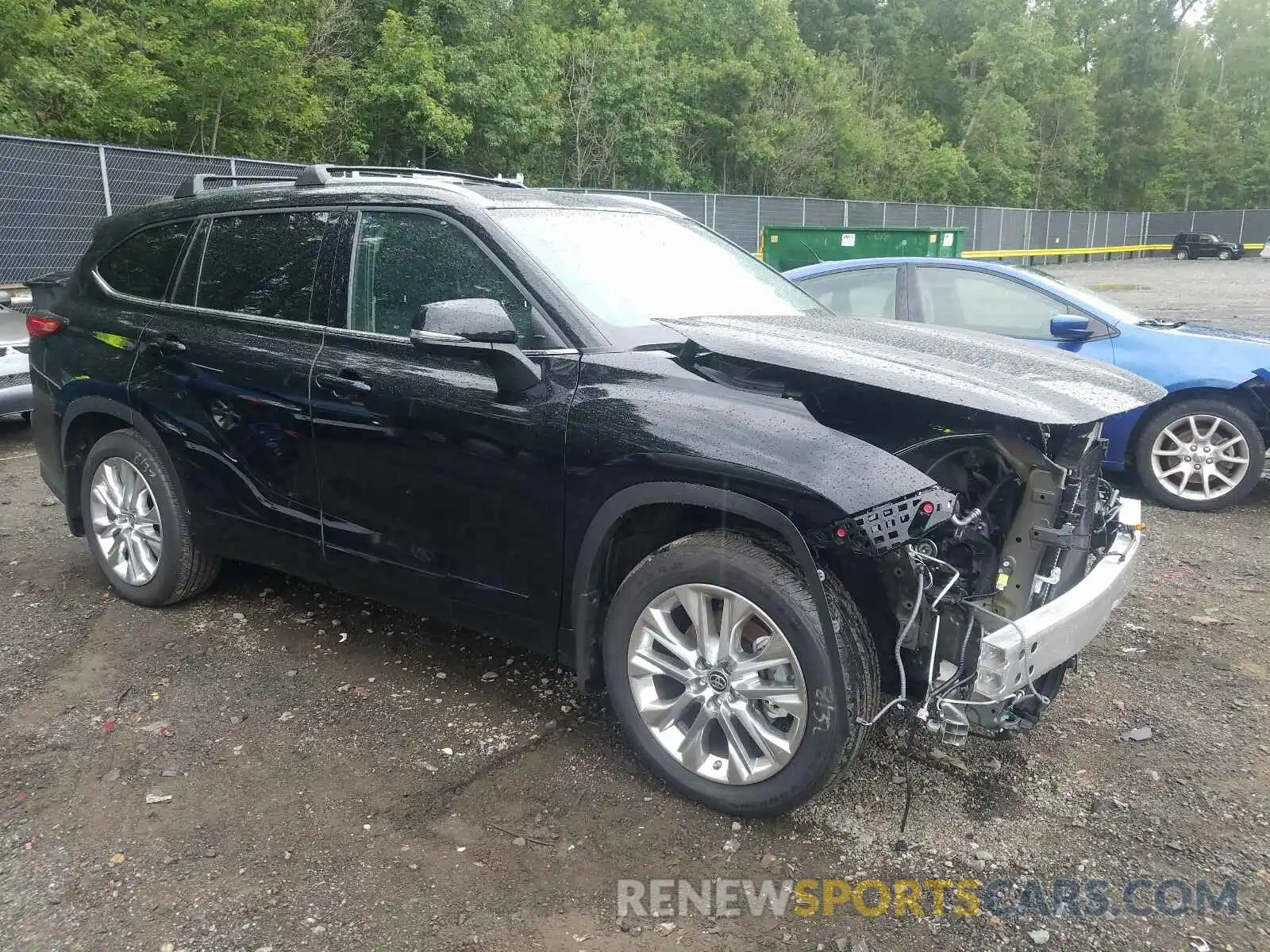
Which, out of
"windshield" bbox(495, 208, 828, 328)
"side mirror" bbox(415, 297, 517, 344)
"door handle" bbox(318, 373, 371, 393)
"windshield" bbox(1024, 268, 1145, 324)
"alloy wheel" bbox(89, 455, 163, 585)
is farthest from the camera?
"windshield" bbox(1024, 268, 1145, 324)

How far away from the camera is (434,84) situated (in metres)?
24.9

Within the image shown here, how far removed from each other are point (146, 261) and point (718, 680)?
131 inches

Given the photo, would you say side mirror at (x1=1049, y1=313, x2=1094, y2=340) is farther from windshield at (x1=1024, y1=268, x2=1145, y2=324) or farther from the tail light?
the tail light

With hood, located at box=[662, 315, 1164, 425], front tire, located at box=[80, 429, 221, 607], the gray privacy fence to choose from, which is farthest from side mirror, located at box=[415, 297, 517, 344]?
the gray privacy fence

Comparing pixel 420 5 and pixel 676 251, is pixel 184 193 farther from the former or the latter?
pixel 420 5

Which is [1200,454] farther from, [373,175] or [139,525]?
[139,525]

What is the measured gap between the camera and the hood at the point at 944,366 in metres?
2.76

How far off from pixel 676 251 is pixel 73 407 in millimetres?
2937

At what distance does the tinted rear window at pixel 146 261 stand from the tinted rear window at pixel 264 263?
0.26m

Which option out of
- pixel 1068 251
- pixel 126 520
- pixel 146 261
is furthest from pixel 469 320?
pixel 1068 251

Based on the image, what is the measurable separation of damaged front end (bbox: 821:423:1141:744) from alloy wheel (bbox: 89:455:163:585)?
328 cm

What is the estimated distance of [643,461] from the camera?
116 inches

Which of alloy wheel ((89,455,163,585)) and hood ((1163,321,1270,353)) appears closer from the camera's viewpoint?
alloy wheel ((89,455,163,585))

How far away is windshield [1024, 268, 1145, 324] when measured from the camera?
6.48 meters
